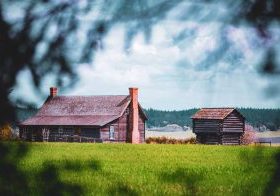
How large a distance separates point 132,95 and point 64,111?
350 inches

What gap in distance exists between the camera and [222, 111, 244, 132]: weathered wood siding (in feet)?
160

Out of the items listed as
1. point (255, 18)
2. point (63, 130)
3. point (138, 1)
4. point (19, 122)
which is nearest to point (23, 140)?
point (19, 122)

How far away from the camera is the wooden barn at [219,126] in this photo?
4831cm

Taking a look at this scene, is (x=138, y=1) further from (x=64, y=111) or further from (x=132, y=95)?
(x=64, y=111)

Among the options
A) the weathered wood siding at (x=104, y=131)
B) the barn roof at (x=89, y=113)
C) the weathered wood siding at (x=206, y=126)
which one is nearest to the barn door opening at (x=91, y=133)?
the weathered wood siding at (x=104, y=131)

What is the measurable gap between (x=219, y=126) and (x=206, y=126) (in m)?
1.67

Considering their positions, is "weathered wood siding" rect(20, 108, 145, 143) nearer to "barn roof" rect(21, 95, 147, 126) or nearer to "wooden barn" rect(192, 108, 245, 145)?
"barn roof" rect(21, 95, 147, 126)

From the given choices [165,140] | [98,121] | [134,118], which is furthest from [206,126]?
[98,121]

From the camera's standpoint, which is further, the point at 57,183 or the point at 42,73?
the point at 57,183

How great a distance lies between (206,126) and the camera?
49.1 m

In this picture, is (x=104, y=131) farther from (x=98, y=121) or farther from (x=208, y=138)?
(x=208, y=138)

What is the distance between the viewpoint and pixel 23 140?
1958mm

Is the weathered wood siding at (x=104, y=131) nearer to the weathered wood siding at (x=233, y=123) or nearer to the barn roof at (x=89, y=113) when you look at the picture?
the barn roof at (x=89, y=113)

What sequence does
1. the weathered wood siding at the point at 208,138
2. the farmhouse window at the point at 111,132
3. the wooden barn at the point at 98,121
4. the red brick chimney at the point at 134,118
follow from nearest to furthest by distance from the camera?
1. the wooden barn at the point at 98,121
2. the farmhouse window at the point at 111,132
3. the red brick chimney at the point at 134,118
4. the weathered wood siding at the point at 208,138
